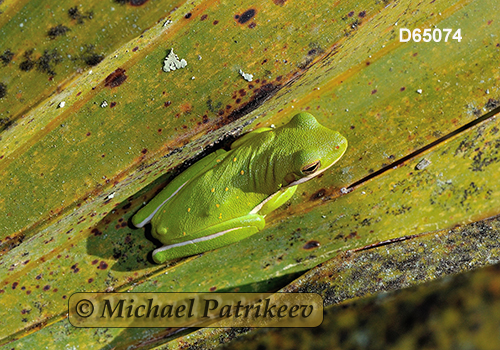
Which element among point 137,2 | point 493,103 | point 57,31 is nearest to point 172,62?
point 137,2

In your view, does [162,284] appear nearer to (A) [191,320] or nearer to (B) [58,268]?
(A) [191,320]

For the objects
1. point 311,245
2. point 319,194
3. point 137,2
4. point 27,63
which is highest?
point 27,63

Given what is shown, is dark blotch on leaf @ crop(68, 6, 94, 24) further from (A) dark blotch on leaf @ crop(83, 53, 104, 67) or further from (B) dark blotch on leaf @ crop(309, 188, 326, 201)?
(B) dark blotch on leaf @ crop(309, 188, 326, 201)

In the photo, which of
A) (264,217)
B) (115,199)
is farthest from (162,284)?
(264,217)

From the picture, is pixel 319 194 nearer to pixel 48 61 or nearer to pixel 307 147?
pixel 307 147

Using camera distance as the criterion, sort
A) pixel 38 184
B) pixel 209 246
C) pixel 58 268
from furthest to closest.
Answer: pixel 38 184, pixel 58 268, pixel 209 246
